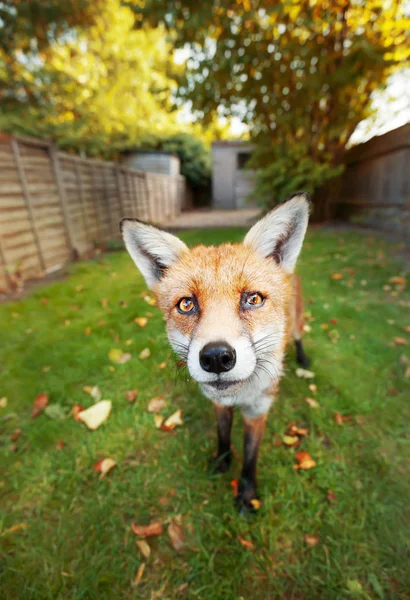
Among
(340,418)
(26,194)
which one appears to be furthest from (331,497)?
(26,194)

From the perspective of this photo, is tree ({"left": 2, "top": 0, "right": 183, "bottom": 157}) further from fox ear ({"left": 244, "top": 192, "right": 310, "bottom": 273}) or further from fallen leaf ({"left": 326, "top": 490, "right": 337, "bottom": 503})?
fallen leaf ({"left": 326, "top": 490, "right": 337, "bottom": 503})

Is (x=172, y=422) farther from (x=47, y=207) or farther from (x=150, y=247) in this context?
(x=47, y=207)

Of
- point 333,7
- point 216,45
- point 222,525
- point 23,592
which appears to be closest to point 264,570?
point 222,525

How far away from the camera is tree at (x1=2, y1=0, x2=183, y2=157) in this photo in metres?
12.8

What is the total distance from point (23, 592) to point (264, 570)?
1374mm

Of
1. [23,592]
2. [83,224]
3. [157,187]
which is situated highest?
[157,187]

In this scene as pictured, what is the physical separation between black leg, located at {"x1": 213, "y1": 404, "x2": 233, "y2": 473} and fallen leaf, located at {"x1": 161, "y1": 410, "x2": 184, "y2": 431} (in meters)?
0.48

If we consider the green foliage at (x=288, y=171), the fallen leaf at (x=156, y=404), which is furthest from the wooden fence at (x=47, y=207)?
the green foliage at (x=288, y=171)

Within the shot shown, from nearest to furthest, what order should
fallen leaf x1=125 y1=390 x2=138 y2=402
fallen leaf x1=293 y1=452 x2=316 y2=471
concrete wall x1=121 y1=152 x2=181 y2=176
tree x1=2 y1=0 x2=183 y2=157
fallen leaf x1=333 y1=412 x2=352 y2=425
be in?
fallen leaf x1=293 y1=452 x2=316 y2=471 < fallen leaf x1=333 y1=412 x2=352 y2=425 < fallen leaf x1=125 y1=390 x2=138 y2=402 < tree x1=2 y1=0 x2=183 y2=157 < concrete wall x1=121 y1=152 x2=181 y2=176

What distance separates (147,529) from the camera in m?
1.81

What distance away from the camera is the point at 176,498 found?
2.00m

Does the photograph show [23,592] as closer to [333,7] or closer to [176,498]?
[176,498]

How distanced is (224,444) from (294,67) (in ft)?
33.2

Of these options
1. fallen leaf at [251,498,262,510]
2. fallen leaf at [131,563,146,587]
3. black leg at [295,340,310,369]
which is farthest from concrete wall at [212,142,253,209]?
fallen leaf at [131,563,146,587]
